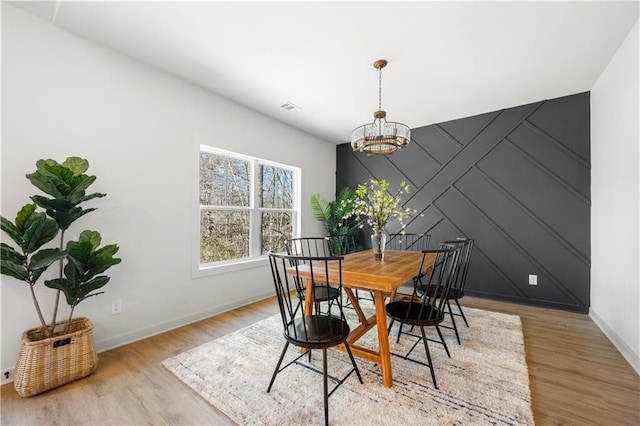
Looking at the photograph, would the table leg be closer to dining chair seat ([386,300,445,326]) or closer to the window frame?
dining chair seat ([386,300,445,326])

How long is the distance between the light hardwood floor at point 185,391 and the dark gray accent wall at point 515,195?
43.0 inches

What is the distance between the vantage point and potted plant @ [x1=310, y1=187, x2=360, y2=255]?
14.8 ft

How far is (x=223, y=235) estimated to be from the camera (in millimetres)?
3426

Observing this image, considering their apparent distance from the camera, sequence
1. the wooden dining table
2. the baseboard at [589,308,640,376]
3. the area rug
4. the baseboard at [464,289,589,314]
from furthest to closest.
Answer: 1. the baseboard at [464,289,589,314]
2. the baseboard at [589,308,640,376]
3. the wooden dining table
4. the area rug

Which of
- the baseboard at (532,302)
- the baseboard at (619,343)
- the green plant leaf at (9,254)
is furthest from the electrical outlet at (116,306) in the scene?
the baseboard at (532,302)

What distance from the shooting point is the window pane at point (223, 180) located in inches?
127

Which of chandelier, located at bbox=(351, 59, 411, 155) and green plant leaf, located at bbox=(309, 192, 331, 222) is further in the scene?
green plant leaf, located at bbox=(309, 192, 331, 222)

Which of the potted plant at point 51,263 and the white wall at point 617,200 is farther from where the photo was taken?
the white wall at point 617,200

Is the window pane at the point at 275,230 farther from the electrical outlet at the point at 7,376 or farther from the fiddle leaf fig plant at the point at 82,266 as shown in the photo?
the electrical outlet at the point at 7,376

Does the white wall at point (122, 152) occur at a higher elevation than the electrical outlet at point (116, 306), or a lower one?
higher

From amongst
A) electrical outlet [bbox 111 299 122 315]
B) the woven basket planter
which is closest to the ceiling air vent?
electrical outlet [bbox 111 299 122 315]

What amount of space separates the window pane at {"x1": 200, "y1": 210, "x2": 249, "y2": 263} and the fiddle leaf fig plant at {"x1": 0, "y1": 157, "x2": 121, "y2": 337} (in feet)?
4.15

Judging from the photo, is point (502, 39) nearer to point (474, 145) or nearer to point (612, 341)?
point (474, 145)

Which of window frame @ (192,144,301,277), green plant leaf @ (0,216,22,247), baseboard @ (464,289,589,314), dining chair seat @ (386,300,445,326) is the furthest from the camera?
baseboard @ (464,289,589,314)
